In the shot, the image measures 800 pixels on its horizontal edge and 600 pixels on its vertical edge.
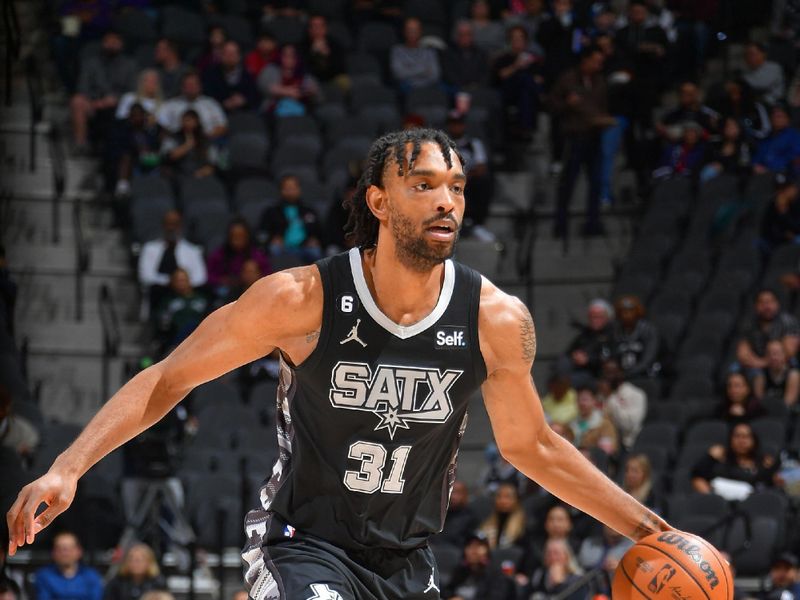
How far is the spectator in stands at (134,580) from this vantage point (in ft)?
37.3

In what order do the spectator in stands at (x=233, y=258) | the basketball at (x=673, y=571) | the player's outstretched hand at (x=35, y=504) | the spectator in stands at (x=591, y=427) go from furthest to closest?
the spectator in stands at (x=233, y=258), the spectator in stands at (x=591, y=427), the basketball at (x=673, y=571), the player's outstretched hand at (x=35, y=504)

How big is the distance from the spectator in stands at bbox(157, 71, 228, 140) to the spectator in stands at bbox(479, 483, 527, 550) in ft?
19.3

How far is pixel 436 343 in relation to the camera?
5184 millimetres

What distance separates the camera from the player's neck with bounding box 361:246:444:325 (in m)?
5.20

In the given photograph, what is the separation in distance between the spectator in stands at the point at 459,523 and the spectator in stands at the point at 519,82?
5848 mm

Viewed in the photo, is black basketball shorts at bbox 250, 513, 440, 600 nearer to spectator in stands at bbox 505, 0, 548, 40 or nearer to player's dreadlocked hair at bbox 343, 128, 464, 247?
player's dreadlocked hair at bbox 343, 128, 464, 247

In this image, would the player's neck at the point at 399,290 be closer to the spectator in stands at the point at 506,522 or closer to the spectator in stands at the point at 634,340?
the spectator in stands at the point at 506,522

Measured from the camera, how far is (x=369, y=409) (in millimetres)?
5133

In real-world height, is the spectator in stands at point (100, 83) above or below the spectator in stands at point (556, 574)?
above

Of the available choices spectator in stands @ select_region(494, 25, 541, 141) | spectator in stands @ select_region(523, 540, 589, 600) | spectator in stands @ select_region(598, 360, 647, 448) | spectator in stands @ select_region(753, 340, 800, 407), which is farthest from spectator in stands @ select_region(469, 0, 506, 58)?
spectator in stands @ select_region(523, 540, 589, 600)

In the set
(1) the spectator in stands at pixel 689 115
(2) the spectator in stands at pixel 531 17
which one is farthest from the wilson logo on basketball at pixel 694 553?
(2) the spectator in stands at pixel 531 17

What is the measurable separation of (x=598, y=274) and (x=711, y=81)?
315 cm

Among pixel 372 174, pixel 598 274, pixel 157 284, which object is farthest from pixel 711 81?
pixel 372 174

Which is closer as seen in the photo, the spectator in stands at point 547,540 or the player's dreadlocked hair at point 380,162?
the player's dreadlocked hair at point 380,162
